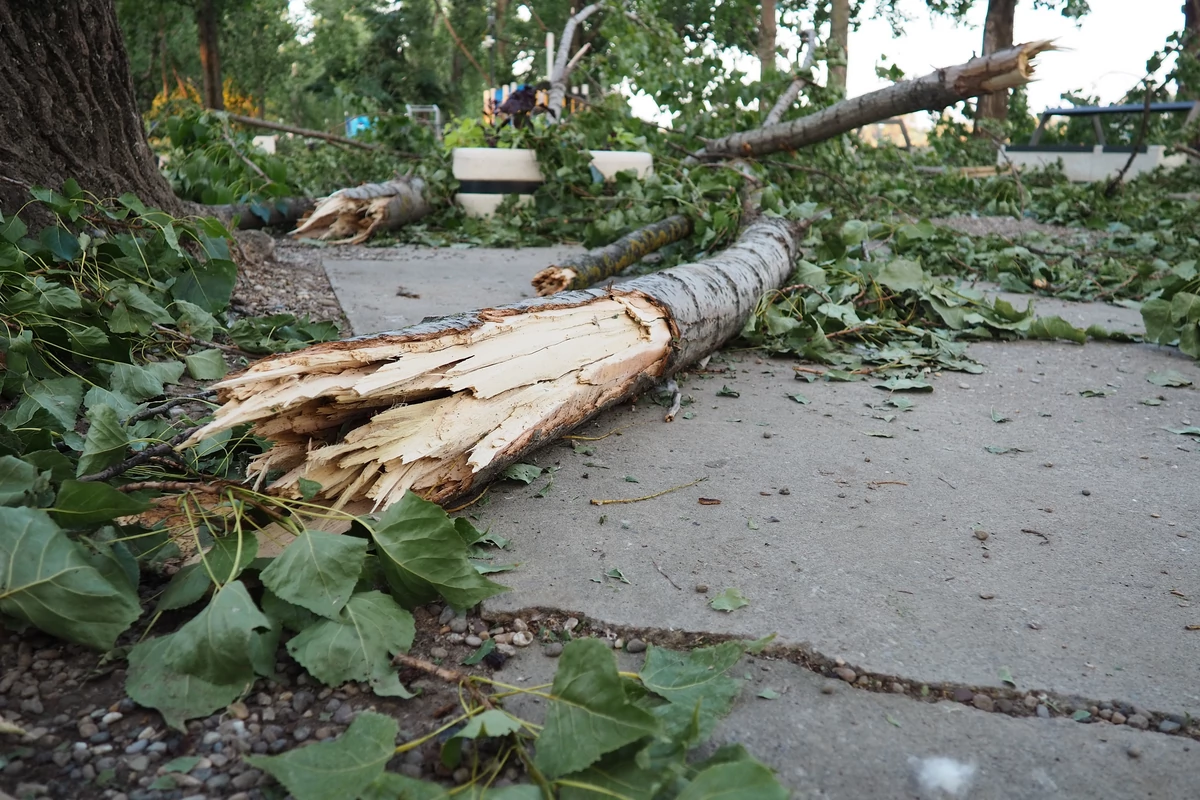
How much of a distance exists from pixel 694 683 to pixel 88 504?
1.11 m

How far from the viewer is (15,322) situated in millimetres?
2369

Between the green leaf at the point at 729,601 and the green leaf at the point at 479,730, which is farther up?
the green leaf at the point at 479,730

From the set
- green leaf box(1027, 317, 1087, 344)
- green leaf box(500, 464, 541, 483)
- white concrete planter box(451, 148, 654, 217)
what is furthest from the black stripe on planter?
Answer: green leaf box(500, 464, 541, 483)

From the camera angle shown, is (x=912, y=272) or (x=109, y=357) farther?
(x=912, y=272)

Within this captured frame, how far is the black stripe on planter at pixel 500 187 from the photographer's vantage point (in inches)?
303

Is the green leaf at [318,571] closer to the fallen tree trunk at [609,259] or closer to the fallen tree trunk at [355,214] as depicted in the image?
the fallen tree trunk at [609,259]

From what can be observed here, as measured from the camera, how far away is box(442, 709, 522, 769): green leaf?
4.19 ft

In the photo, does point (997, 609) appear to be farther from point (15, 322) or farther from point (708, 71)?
point (708, 71)

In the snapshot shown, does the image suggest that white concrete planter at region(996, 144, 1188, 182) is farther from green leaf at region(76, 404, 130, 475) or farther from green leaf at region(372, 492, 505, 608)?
green leaf at region(76, 404, 130, 475)

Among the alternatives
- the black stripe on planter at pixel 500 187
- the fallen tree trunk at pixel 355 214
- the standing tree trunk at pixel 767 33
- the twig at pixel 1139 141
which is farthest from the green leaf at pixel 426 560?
the standing tree trunk at pixel 767 33

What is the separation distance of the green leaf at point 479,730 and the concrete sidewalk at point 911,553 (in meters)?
0.30

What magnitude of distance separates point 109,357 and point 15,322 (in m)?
0.26

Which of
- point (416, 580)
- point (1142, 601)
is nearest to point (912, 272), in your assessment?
point (1142, 601)

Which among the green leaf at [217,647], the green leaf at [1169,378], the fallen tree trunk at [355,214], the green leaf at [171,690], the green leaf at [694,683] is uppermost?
the fallen tree trunk at [355,214]
